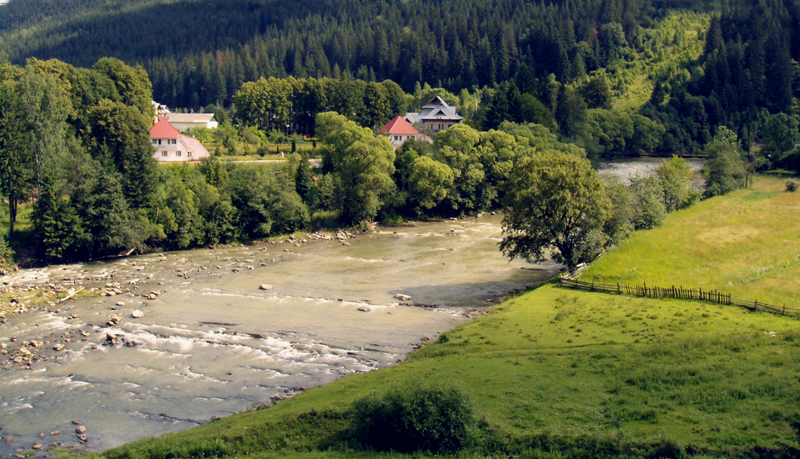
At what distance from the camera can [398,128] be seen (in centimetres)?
10125

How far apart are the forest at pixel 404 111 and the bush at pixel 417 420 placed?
27.3 m

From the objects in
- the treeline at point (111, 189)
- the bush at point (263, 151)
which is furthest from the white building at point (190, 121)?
the treeline at point (111, 189)

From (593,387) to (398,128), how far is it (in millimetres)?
79364

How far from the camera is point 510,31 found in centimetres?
16512

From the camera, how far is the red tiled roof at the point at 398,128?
330ft

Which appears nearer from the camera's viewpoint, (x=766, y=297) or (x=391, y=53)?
(x=766, y=297)

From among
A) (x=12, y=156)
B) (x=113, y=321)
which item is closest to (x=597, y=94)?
(x=12, y=156)

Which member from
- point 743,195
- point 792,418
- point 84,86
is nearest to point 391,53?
point 84,86

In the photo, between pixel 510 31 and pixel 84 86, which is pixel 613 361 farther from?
pixel 510 31

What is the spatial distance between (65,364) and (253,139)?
65814 millimetres

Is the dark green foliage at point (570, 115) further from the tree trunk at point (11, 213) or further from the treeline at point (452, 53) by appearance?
the tree trunk at point (11, 213)

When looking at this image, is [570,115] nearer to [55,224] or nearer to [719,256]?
[719,256]

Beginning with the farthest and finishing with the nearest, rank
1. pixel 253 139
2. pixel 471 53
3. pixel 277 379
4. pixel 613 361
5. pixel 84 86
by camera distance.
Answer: pixel 471 53 → pixel 253 139 → pixel 84 86 → pixel 277 379 → pixel 613 361

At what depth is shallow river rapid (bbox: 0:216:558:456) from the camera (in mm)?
28836
